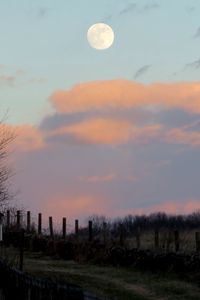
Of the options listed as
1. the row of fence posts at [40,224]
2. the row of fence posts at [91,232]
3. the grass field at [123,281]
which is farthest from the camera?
the row of fence posts at [40,224]

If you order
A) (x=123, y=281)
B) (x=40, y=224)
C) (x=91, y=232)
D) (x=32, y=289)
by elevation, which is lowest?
(x=123, y=281)

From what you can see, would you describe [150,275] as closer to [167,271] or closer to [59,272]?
[167,271]

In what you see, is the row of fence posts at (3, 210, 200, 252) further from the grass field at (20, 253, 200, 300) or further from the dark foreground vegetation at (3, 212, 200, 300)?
the grass field at (20, 253, 200, 300)

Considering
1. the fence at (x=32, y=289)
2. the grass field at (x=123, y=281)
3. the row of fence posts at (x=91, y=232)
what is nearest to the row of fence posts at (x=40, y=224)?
the row of fence posts at (x=91, y=232)

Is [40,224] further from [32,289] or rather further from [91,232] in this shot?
[32,289]

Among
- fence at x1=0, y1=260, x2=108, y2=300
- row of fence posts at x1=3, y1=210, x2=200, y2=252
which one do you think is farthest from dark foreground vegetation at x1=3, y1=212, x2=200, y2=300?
fence at x1=0, y1=260, x2=108, y2=300

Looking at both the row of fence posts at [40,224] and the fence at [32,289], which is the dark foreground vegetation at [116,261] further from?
the fence at [32,289]

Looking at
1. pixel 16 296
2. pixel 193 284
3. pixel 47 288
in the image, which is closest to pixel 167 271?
pixel 193 284

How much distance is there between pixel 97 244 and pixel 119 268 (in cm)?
447

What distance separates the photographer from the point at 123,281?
24484 millimetres

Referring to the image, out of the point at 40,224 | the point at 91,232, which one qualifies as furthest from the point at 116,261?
the point at 40,224

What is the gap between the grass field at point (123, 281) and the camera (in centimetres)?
2086

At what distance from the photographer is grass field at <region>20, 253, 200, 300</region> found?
20.9m

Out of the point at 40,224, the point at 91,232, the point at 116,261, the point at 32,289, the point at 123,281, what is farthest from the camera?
the point at 40,224
